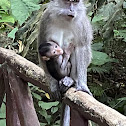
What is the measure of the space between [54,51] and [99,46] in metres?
1.41

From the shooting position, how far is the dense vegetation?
2641 millimetres

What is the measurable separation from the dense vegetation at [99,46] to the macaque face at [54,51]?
0.43 m

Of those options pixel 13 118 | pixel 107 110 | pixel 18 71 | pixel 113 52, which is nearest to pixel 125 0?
pixel 113 52

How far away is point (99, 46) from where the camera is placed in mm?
3412

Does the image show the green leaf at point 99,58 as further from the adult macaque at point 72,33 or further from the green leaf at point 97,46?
the adult macaque at point 72,33

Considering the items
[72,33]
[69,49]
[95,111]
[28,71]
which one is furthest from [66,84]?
[95,111]

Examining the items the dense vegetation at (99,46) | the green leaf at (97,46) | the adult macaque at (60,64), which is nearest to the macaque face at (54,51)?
the adult macaque at (60,64)

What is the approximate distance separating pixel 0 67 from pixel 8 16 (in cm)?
62

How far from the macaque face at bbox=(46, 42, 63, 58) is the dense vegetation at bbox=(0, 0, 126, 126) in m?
0.43

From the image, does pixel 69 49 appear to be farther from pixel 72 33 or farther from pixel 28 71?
pixel 28 71

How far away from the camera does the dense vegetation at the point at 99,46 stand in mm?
2641

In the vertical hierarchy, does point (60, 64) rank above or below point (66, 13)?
below

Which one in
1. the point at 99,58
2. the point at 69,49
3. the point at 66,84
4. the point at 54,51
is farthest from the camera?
the point at 99,58

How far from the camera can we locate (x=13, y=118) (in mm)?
2059
